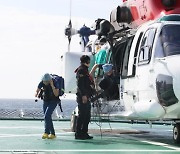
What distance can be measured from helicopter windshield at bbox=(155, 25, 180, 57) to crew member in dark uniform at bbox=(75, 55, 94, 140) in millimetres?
1821

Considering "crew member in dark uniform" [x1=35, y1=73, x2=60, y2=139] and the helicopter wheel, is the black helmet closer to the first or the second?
"crew member in dark uniform" [x1=35, y1=73, x2=60, y2=139]

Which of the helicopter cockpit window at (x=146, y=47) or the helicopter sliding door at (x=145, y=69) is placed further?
the helicopter cockpit window at (x=146, y=47)

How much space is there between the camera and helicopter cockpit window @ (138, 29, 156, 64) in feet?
28.7

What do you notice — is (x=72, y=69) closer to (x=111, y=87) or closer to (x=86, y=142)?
(x=111, y=87)

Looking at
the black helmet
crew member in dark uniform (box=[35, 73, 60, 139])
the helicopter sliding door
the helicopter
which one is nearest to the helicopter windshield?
the helicopter

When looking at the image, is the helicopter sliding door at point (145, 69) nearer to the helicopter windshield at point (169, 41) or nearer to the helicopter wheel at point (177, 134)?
the helicopter windshield at point (169, 41)

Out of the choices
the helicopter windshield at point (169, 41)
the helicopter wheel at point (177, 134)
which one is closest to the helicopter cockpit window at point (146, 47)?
the helicopter windshield at point (169, 41)

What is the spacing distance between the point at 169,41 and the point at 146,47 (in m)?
0.48

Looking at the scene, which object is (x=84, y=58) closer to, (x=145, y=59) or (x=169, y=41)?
(x=145, y=59)

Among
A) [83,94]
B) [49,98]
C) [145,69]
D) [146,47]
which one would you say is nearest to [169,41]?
[146,47]

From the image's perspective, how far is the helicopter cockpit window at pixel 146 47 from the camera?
8.76 m

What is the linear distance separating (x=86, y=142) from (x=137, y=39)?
2.29 m

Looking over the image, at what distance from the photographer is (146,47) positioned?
886 cm

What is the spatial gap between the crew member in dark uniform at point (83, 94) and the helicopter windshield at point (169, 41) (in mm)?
1821
